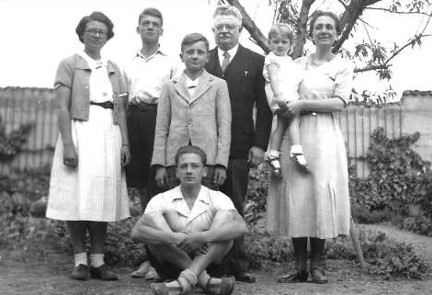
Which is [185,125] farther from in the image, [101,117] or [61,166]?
[61,166]

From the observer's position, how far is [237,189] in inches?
Answer: 188

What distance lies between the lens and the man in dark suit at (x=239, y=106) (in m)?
4.76

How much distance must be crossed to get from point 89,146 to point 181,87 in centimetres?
82

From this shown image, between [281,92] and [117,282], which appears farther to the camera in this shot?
[117,282]

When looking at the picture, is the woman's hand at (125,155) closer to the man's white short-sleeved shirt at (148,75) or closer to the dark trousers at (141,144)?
the dark trousers at (141,144)

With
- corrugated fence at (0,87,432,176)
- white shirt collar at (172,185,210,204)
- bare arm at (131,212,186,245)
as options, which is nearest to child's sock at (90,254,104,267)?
bare arm at (131,212,186,245)

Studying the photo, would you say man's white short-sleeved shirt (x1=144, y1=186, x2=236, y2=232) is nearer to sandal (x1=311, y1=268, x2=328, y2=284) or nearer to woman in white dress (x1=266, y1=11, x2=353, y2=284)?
woman in white dress (x1=266, y1=11, x2=353, y2=284)

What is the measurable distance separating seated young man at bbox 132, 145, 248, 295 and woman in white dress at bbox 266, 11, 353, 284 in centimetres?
50

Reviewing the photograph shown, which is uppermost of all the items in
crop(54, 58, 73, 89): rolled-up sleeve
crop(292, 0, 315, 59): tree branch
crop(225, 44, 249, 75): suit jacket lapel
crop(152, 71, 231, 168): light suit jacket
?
crop(292, 0, 315, 59): tree branch

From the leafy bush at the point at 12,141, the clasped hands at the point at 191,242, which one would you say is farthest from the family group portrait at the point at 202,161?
the leafy bush at the point at 12,141

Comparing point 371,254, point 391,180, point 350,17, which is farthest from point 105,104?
point 391,180

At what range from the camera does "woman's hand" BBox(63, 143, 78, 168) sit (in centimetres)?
469

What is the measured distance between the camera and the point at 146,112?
496cm

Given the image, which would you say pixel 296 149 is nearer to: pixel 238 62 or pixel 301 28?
pixel 238 62
